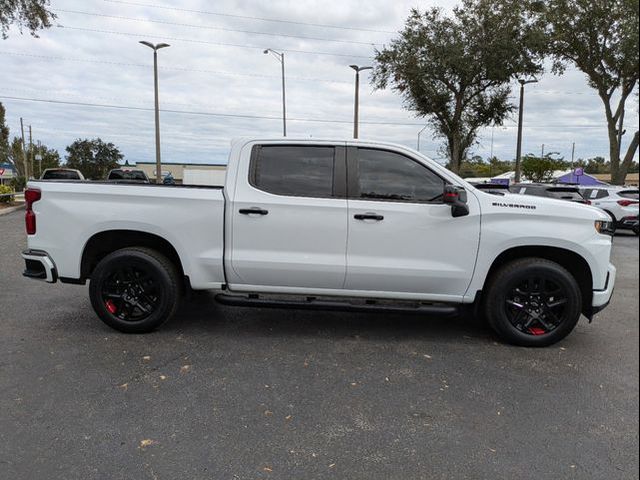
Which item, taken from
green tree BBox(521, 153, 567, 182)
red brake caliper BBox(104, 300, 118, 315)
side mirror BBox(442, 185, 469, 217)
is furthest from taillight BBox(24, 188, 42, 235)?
green tree BBox(521, 153, 567, 182)

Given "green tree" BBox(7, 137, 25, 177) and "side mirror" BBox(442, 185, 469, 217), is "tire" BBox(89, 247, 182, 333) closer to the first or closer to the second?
"side mirror" BBox(442, 185, 469, 217)

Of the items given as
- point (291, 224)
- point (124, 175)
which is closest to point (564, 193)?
point (291, 224)

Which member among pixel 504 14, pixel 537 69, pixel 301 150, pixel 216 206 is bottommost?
pixel 216 206

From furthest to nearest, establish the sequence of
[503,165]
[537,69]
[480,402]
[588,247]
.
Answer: [503,165] → [537,69] → [588,247] → [480,402]

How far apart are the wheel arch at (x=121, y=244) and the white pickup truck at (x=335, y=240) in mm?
26

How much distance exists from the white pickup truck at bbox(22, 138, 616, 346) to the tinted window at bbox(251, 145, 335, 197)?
0.01 metres

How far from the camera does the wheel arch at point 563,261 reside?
4707 millimetres

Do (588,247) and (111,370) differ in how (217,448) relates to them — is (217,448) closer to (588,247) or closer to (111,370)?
(111,370)

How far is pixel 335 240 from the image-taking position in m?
4.68

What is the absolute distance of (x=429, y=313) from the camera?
470cm

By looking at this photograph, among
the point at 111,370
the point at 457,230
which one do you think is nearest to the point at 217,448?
the point at 111,370

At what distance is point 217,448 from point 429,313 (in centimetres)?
241

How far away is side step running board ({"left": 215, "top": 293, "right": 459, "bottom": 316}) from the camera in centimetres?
468

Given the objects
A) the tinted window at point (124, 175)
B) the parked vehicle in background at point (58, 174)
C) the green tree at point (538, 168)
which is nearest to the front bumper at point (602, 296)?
the tinted window at point (124, 175)
